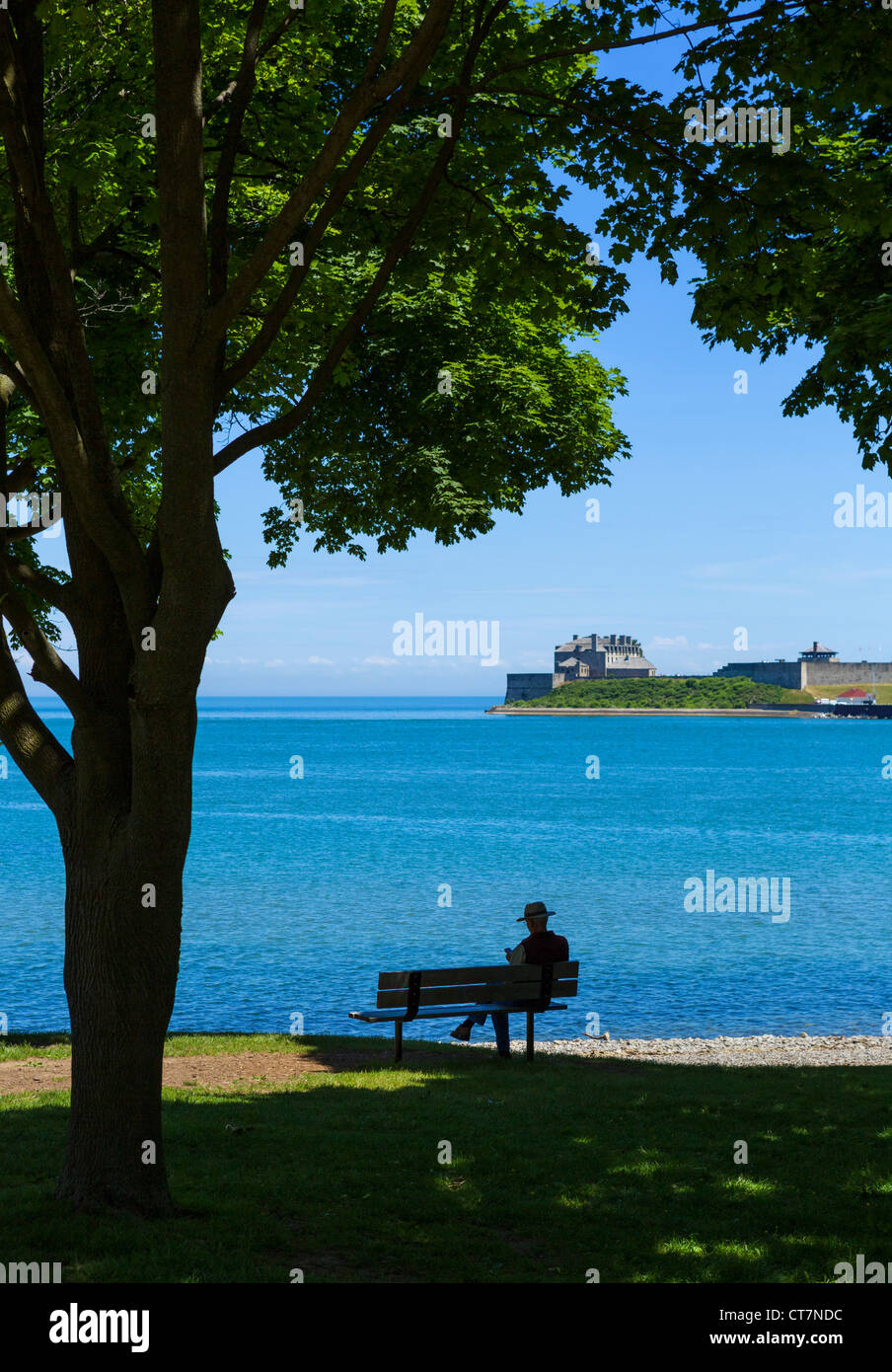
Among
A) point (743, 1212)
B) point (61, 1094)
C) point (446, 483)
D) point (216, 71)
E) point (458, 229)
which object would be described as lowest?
point (61, 1094)

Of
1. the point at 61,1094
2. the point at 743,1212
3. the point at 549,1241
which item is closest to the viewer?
the point at 549,1241

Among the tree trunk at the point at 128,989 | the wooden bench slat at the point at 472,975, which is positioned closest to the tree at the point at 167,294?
the tree trunk at the point at 128,989

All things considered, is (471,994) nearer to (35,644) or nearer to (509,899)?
(35,644)

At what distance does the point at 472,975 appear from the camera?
1303 centimetres

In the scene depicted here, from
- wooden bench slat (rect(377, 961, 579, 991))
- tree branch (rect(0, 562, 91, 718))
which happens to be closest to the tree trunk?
tree branch (rect(0, 562, 91, 718))

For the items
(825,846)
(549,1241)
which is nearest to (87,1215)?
(549,1241)

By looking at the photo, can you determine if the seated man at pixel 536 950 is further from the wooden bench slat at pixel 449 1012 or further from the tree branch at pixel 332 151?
the tree branch at pixel 332 151

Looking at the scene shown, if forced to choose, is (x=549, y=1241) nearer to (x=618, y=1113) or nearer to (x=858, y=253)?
(x=618, y=1113)

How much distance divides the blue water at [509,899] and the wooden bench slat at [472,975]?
729cm

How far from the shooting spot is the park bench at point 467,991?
12.8 meters

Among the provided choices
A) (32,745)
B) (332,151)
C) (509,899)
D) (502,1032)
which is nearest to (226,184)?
(332,151)

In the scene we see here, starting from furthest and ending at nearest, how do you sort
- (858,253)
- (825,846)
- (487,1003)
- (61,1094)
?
(825,846) < (487,1003) < (858,253) < (61,1094)

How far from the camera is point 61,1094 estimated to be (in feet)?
35.9

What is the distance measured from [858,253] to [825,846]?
57.1 meters
